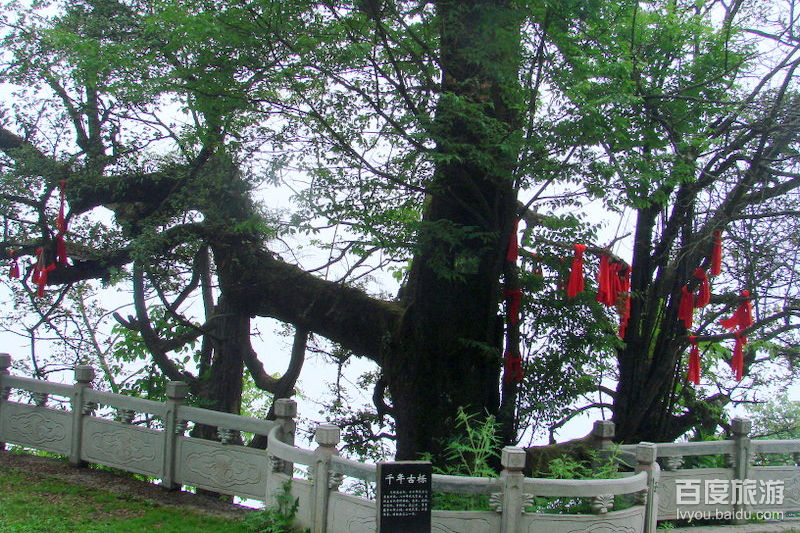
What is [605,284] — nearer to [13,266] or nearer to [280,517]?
[280,517]

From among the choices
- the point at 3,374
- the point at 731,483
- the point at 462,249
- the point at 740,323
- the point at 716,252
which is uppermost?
the point at 716,252

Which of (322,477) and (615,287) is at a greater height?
(615,287)

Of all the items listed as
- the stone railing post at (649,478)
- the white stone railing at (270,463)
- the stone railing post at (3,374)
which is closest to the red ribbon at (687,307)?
the white stone railing at (270,463)

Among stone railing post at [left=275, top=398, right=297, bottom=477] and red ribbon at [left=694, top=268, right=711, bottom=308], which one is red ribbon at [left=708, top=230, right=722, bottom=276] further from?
stone railing post at [left=275, top=398, right=297, bottom=477]

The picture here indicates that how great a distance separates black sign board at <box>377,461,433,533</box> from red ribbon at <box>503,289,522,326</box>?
11.8 ft

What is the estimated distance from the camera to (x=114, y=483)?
8.65 meters

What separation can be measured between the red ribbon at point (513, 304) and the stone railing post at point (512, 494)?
317cm

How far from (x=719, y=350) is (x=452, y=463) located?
17.6ft

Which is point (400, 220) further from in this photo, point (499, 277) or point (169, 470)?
point (169, 470)

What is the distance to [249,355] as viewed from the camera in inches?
502

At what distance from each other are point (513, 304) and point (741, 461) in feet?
10.9

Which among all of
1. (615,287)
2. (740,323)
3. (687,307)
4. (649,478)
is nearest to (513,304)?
(615,287)

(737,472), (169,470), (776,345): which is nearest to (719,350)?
(776,345)

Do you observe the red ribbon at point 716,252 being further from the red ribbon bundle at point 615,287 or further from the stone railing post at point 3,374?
the stone railing post at point 3,374
